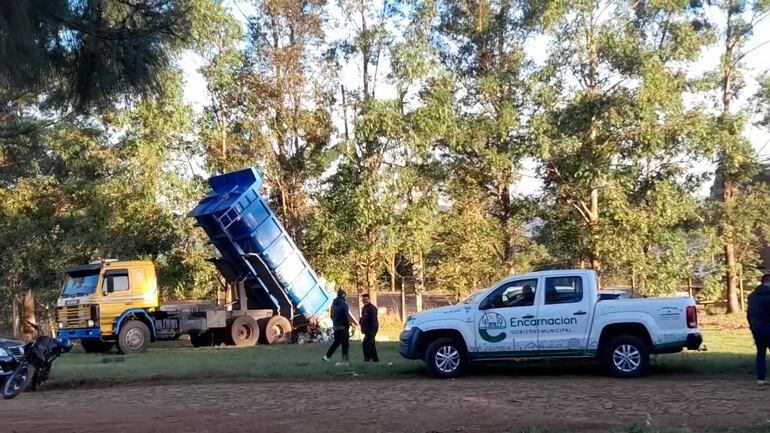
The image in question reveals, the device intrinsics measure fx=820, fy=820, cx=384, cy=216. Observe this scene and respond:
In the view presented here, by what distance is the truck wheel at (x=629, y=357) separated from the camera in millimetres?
12961

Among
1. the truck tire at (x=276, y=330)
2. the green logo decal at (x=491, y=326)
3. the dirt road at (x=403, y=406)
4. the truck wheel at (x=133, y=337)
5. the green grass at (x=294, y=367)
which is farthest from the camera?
the truck tire at (x=276, y=330)

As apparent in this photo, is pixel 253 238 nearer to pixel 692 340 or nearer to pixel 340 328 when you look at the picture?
pixel 340 328

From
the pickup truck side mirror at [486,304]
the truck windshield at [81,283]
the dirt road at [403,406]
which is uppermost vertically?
the truck windshield at [81,283]

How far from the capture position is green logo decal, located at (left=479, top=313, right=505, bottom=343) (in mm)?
13617

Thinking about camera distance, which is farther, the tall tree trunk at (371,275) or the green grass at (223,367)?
the tall tree trunk at (371,275)

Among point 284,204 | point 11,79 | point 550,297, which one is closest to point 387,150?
point 284,204

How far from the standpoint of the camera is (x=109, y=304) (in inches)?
902

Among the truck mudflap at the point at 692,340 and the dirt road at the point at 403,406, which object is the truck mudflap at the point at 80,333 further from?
the truck mudflap at the point at 692,340

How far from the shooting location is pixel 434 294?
2952 cm

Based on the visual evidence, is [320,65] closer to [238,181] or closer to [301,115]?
[301,115]

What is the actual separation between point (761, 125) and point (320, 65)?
16412 millimetres

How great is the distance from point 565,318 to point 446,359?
2.13 metres

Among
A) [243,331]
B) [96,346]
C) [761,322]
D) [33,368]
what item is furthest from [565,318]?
[96,346]

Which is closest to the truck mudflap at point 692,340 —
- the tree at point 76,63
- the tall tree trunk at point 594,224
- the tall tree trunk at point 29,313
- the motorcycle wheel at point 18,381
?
the tree at point 76,63
